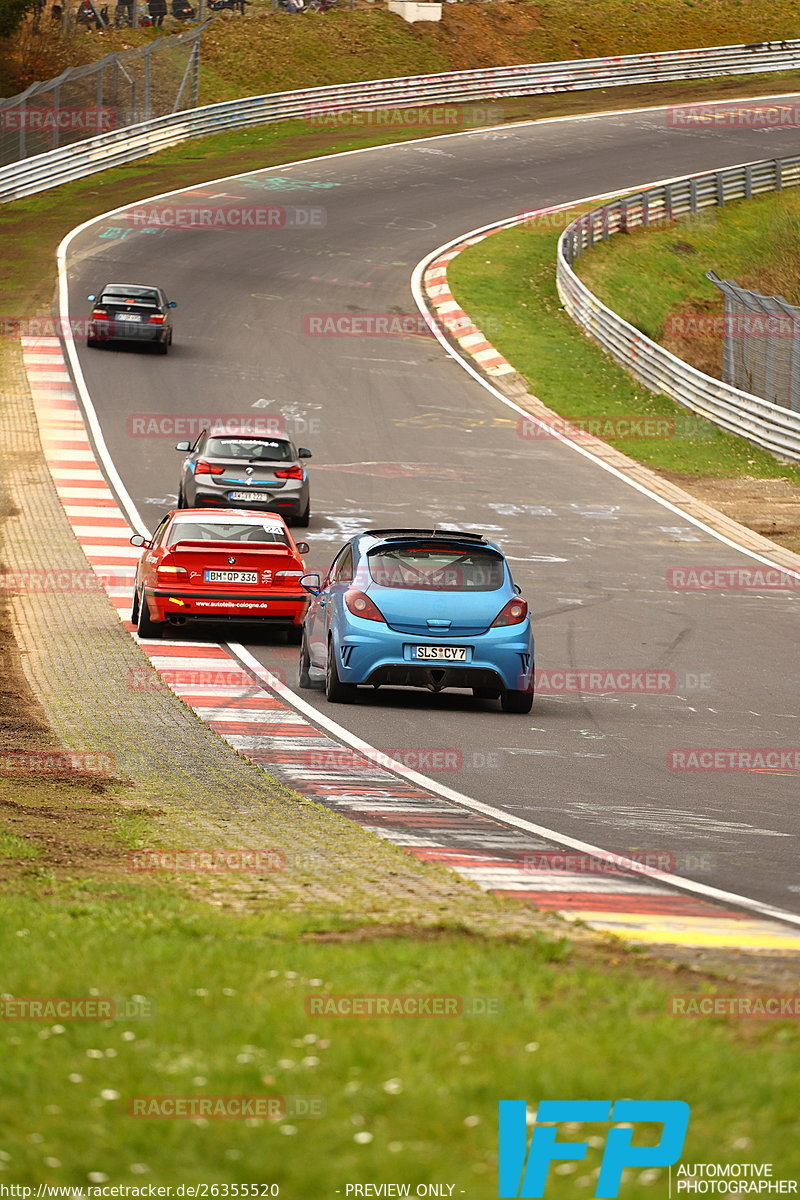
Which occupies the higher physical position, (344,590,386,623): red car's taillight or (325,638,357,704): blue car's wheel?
(344,590,386,623): red car's taillight

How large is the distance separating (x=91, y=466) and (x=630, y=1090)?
86.0 ft

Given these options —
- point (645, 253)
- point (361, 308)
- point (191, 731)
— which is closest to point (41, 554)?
point (191, 731)

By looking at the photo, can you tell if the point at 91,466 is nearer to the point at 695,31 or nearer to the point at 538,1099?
the point at 538,1099

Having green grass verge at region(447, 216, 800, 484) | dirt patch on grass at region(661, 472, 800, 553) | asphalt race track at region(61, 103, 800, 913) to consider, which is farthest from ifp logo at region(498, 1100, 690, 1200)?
green grass verge at region(447, 216, 800, 484)

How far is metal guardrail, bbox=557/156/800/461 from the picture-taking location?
34.3m

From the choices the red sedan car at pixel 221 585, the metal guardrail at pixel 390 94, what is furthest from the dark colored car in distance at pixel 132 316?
the red sedan car at pixel 221 585

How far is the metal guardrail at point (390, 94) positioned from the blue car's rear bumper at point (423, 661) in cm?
4250

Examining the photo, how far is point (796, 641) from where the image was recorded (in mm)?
19953

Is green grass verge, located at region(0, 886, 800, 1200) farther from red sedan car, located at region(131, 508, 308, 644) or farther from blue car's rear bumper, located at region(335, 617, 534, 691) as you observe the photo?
red sedan car, located at region(131, 508, 308, 644)

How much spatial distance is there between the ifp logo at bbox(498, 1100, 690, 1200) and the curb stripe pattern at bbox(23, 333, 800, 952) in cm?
264

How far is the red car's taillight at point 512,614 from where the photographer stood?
15.0 metres

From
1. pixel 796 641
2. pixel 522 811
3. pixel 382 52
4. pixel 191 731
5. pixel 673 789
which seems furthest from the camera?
pixel 382 52

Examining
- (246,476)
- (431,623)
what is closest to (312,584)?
(431,623)

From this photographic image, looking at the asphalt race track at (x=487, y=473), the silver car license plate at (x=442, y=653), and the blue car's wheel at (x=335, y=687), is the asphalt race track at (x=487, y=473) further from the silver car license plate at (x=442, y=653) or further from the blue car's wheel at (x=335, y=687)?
the silver car license plate at (x=442, y=653)
